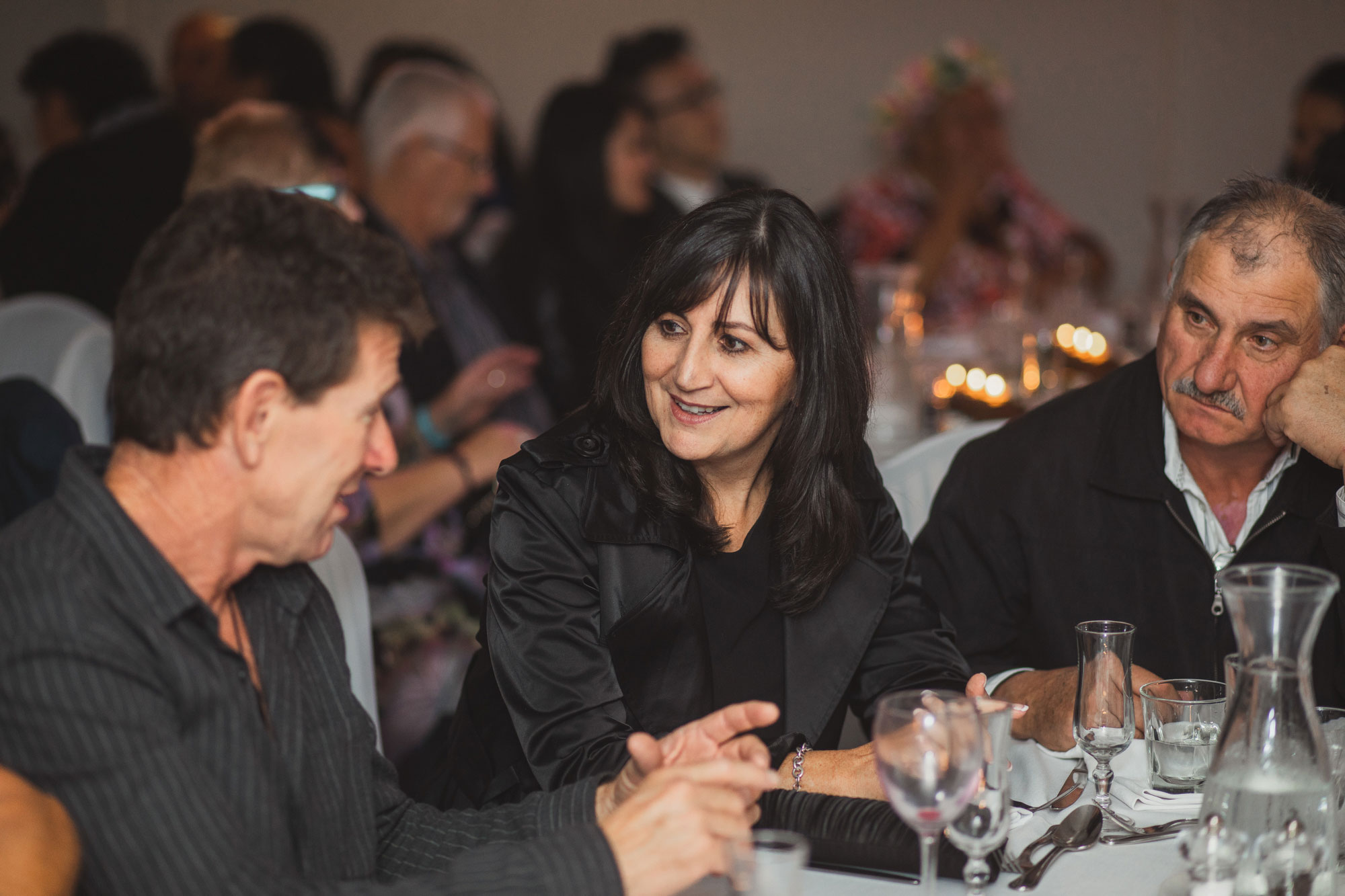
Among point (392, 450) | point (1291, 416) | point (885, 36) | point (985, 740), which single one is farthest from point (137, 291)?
point (885, 36)

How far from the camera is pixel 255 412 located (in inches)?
44.6

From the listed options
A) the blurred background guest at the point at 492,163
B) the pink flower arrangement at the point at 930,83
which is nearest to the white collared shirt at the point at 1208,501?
the blurred background guest at the point at 492,163

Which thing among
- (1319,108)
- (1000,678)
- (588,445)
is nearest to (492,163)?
(1319,108)

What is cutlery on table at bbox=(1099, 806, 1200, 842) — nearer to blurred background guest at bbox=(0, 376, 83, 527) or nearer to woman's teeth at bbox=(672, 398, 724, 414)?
woman's teeth at bbox=(672, 398, 724, 414)

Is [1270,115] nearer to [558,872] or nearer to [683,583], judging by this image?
[683,583]

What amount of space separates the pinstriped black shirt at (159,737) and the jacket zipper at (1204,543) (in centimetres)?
121

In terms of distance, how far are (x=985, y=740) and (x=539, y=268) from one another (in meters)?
3.43

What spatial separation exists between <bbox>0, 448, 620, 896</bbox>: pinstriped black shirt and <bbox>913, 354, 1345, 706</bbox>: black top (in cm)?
105

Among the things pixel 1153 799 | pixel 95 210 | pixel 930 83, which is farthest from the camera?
pixel 930 83

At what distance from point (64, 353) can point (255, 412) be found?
5.90ft

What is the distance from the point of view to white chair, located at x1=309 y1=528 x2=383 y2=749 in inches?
70.1

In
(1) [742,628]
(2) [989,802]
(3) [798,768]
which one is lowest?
(3) [798,768]

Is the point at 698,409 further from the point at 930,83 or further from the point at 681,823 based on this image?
the point at 930,83

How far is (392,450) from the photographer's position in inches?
51.2
